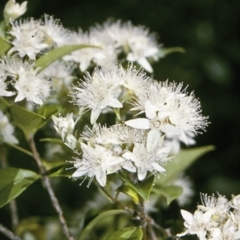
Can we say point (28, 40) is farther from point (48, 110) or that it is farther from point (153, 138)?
point (153, 138)

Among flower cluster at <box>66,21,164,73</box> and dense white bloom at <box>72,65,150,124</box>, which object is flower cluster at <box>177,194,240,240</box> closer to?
dense white bloom at <box>72,65,150,124</box>

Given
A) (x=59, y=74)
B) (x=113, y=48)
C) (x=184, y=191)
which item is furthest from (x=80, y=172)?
(x=184, y=191)

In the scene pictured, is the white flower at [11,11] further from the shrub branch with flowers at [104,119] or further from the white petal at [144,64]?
the white petal at [144,64]

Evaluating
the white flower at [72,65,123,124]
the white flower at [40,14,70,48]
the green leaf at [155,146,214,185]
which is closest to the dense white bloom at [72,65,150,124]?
the white flower at [72,65,123,124]

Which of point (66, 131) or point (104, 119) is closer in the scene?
point (66, 131)

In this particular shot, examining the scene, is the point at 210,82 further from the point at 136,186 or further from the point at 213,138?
the point at 136,186

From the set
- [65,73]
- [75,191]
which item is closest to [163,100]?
[65,73]

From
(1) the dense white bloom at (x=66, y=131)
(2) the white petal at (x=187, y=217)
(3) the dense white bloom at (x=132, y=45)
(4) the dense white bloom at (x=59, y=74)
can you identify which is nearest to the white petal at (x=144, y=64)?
(3) the dense white bloom at (x=132, y=45)
